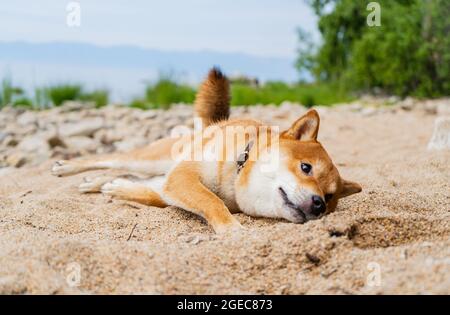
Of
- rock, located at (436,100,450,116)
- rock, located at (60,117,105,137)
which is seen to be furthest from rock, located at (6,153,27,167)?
rock, located at (436,100,450,116)

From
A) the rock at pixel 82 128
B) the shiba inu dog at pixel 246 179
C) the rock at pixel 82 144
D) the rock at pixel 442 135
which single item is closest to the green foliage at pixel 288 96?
the rock at pixel 82 128

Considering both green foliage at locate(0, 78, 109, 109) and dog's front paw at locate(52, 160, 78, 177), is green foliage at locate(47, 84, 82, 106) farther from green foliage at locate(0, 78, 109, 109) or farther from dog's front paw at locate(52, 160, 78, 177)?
dog's front paw at locate(52, 160, 78, 177)

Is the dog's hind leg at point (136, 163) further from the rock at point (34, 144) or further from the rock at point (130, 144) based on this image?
the rock at point (130, 144)

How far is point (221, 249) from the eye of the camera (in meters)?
2.71

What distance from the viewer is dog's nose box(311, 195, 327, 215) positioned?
10.3 feet

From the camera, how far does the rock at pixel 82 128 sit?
7.86m

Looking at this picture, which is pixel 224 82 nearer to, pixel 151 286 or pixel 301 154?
pixel 301 154

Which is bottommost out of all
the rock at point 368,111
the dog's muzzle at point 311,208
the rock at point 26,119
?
the rock at point 26,119

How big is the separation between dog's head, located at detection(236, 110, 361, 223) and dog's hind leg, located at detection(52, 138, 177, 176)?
1.18 metres

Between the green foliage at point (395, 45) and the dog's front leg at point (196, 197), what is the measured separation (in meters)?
8.40

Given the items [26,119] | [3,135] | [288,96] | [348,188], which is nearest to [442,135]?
[348,188]

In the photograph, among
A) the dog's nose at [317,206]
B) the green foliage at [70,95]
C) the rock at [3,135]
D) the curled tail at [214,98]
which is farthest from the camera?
the green foliage at [70,95]

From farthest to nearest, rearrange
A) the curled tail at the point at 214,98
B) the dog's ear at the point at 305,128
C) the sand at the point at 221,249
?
the curled tail at the point at 214,98
the dog's ear at the point at 305,128
the sand at the point at 221,249
